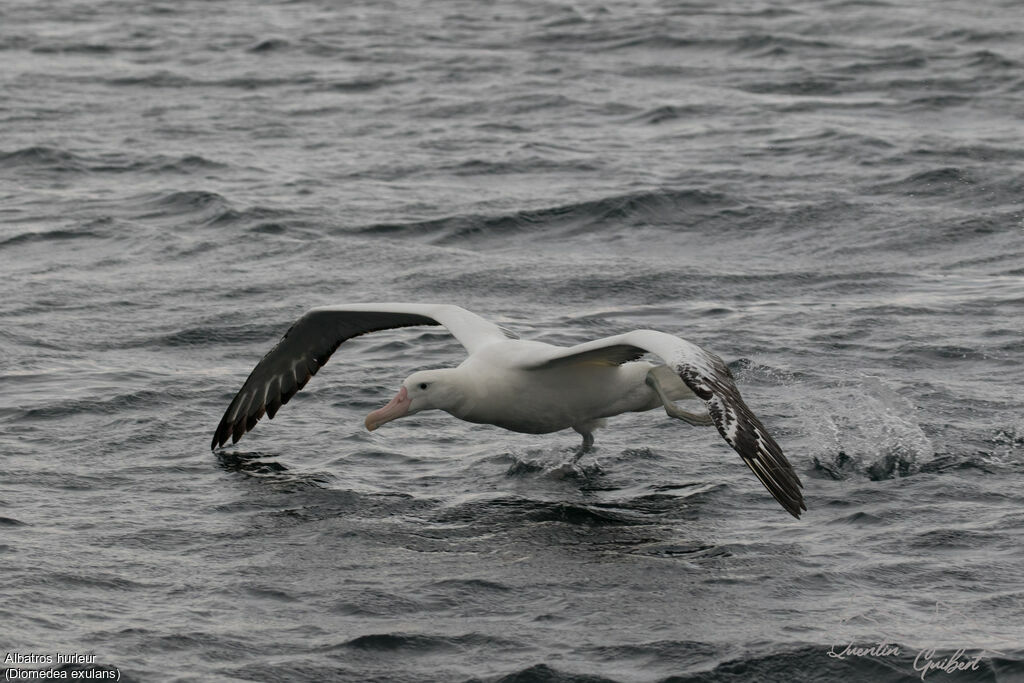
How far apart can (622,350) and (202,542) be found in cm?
266

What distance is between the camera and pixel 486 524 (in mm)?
9828

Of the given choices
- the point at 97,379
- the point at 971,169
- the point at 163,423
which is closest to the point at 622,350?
the point at 163,423

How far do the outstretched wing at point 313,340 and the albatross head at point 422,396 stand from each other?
2.28 feet

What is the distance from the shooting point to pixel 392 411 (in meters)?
10.4

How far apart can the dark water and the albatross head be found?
1.61 feet

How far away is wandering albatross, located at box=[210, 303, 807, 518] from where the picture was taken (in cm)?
927

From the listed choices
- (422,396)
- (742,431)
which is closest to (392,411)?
(422,396)

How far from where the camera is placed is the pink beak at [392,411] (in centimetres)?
1036

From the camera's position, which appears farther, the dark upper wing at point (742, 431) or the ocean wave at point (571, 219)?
the ocean wave at point (571, 219)
